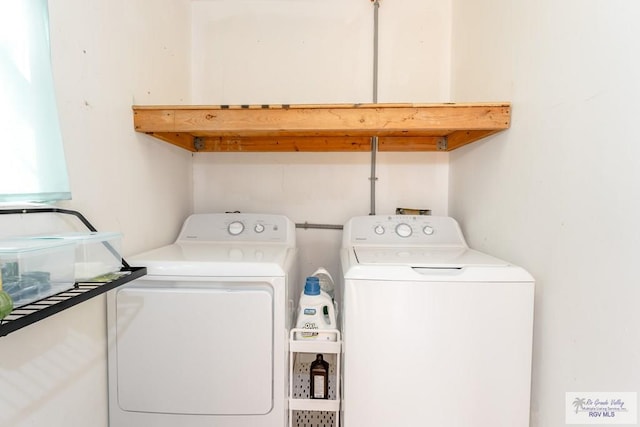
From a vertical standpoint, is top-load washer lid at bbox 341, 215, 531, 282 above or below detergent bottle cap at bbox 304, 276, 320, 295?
above

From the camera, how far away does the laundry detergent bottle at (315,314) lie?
44.7 inches

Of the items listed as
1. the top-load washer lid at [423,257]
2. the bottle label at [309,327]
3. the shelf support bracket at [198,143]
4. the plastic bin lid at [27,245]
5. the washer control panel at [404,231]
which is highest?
the shelf support bracket at [198,143]

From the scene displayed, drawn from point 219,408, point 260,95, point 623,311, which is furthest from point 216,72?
point 623,311

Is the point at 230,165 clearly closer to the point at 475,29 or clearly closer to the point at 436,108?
the point at 436,108

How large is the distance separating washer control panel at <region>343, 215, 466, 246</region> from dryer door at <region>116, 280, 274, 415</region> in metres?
0.68

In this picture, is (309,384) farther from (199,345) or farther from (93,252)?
(93,252)

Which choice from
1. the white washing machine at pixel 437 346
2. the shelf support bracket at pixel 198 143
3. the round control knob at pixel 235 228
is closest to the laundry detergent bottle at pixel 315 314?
the white washing machine at pixel 437 346

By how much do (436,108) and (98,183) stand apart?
1.25 m

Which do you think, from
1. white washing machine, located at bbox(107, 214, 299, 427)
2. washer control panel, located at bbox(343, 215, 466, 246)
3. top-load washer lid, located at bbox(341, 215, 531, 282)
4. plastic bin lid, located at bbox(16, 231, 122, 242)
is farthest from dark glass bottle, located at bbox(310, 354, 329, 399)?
plastic bin lid, located at bbox(16, 231, 122, 242)

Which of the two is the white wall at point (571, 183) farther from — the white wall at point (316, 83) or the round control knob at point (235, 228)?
the round control knob at point (235, 228)

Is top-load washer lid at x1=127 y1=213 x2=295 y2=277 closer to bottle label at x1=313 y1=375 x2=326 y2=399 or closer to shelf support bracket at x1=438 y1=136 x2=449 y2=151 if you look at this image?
bottle label at x1=313 y1=375 x2=326 y2=399

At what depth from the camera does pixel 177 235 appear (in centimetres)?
168

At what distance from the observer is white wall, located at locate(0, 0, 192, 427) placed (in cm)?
85
